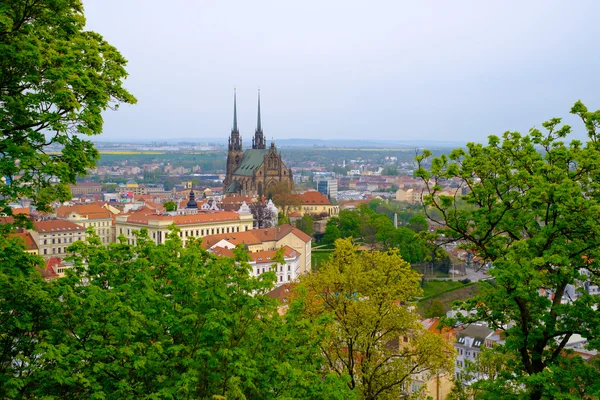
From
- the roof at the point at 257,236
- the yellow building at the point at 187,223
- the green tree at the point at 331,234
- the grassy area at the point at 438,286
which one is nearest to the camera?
the roof at the point at 257,236

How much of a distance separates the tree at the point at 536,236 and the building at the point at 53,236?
208 ft

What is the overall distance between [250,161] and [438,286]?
6551 cm

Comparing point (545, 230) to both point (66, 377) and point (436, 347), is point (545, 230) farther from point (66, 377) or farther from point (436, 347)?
point (66, 377)

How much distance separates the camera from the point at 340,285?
18297 mm

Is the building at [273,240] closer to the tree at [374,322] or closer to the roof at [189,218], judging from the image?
the roof at [189,218]

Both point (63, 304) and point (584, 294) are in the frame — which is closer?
point (63, 304)

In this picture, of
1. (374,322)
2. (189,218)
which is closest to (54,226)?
(189,218)

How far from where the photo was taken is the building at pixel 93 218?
8706 centimetres

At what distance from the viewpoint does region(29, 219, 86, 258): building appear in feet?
239

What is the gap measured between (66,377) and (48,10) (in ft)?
20.9

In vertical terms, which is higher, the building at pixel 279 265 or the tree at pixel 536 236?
the tree at pixel 536 236

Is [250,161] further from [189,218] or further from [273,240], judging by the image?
[273,240]

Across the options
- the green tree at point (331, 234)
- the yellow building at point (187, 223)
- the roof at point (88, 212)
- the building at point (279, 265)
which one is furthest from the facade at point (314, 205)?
the building at point (279, 265)

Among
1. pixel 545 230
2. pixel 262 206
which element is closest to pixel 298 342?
pixel 545 230
